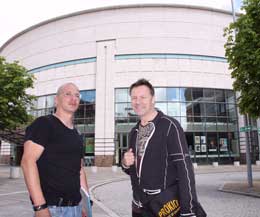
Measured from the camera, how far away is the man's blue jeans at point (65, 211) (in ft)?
8.68

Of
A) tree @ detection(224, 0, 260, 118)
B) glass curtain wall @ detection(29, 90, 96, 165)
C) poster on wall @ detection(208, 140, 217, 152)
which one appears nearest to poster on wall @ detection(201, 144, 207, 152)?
poster on wall @ detection(208, 140, 217, 152)

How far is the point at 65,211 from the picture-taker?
8.92ft

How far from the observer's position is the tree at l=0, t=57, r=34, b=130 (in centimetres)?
1636

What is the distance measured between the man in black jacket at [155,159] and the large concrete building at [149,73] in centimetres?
3165

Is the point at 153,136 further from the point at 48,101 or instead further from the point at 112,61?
the point at 48,101

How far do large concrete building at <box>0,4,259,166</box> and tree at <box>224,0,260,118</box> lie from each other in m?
22.7

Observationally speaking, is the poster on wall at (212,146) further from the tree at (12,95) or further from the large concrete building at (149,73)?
the tree at (12,95)

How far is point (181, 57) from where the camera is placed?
36250mm

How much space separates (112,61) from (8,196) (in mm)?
26799

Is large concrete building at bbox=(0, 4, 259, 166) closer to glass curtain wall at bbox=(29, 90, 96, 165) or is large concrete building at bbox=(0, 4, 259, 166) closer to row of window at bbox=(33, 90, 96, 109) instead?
row of window at bbox=(33, 90, 96, 109)

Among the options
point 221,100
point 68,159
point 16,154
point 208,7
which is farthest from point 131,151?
point 16,154

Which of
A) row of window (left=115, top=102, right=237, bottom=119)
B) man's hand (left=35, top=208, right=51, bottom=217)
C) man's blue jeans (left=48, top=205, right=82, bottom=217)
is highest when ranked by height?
row of window (left=115, top=102, right=237, bottom=119)

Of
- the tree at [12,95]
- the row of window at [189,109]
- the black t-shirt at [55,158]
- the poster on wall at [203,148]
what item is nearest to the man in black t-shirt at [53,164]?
the black t-shirt at [55,158]

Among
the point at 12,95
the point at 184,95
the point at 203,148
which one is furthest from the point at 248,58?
the point at 203,148
